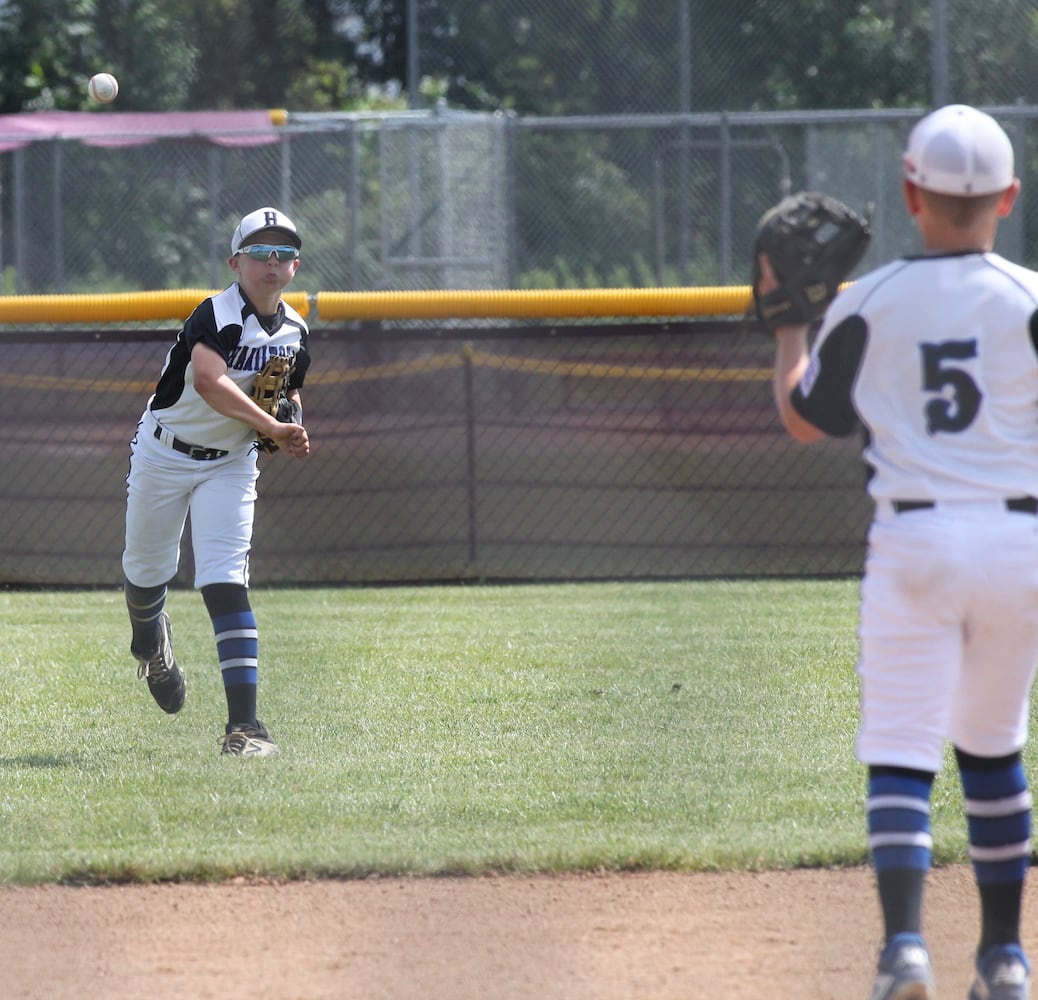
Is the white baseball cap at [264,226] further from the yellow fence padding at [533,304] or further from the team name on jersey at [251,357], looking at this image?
the yellow fence padding at [533,304]

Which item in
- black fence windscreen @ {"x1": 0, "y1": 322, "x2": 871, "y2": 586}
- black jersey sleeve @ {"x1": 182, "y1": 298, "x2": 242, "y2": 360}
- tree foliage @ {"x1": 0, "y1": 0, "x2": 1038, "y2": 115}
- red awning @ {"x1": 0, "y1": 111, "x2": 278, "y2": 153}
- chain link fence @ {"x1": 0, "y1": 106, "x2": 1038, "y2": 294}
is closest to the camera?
black jersey sleeve @ {"x1": 182, "y1": 298, "x2": 242, "y2": 360}

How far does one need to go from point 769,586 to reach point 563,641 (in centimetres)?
177

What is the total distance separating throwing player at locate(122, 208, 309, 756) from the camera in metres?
4.57

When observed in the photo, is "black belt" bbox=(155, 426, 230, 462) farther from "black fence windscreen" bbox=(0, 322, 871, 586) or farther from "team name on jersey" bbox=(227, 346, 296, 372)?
"black fence windscreen" bbox=(0, 322, 871, 586)

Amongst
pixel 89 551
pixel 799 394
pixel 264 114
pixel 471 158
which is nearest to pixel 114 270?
pixel 264 114

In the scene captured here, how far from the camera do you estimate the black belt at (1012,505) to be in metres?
2.45

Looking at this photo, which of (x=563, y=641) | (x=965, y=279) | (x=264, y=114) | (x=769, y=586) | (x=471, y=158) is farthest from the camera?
(x=264, y=114)

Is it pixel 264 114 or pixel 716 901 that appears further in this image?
pixel 264 114

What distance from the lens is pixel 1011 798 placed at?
2.62 metres

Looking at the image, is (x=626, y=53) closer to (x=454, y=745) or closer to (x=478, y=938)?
(x=454, y=745)

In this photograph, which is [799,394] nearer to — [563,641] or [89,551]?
[563,641]

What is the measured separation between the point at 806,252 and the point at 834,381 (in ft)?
0.82

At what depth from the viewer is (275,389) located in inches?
188

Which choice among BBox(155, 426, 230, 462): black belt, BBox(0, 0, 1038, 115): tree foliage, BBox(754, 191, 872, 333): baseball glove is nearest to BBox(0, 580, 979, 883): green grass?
BBox(155, 426, 230, 462): black belt
